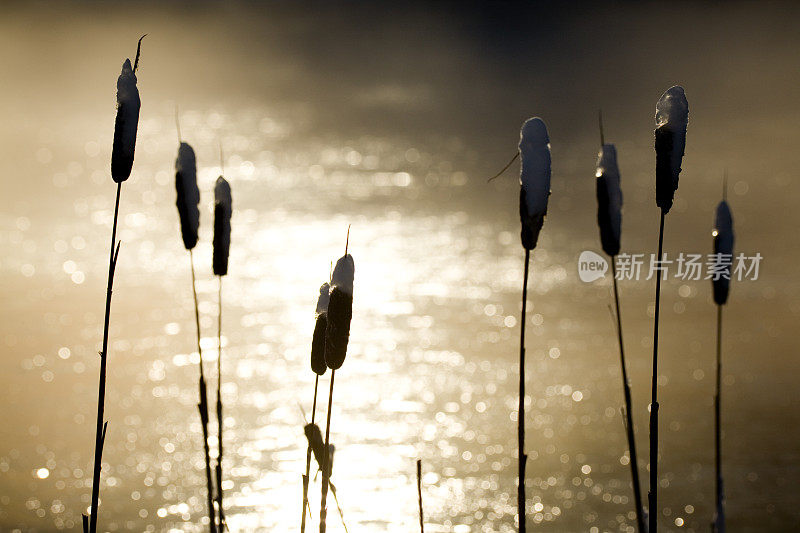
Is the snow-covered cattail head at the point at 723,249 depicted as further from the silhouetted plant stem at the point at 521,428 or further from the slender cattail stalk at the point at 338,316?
the slender cattail stalk at the point at 338,316

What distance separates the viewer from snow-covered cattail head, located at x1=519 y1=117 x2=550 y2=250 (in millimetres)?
1908

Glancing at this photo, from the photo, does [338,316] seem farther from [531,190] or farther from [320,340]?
[531,190]

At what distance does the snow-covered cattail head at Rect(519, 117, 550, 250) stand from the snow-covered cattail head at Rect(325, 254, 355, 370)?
1.39 feet

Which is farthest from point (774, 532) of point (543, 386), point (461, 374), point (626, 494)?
point (461, 374)

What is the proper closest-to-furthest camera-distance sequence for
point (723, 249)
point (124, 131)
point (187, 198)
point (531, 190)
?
point (531, 190) → point (124, 131) → point (187, 198) → point (723, 249)

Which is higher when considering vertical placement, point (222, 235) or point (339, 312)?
point (222, 235)

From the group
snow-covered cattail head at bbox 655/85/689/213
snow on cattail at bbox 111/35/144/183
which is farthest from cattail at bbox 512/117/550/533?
snow on cattail at bbox 111/35/144/183

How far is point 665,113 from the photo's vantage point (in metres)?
2.15

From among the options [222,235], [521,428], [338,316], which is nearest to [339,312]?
[338,316]

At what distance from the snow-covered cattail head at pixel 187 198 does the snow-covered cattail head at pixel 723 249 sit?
1722 mm

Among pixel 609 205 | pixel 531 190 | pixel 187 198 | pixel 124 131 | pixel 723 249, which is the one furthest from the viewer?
pixel 723 249

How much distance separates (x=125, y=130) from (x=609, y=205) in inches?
50.2

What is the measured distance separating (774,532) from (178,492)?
9.10 m

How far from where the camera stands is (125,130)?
2.17 metres
